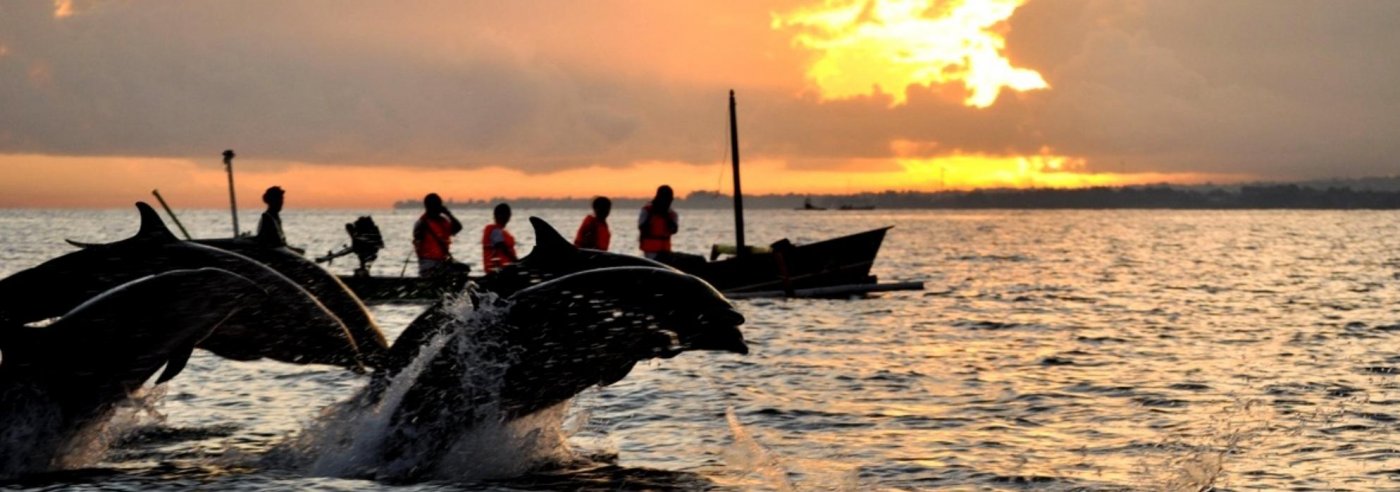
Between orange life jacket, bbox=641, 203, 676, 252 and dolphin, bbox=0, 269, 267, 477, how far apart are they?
1343cm

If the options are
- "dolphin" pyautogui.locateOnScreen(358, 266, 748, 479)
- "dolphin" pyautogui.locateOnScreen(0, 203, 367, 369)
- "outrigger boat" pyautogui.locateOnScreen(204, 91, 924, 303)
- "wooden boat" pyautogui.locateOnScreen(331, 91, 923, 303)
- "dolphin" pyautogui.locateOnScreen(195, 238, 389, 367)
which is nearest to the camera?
"dolphin" pyautogui.locateOnScreen(358, 266, 748, 479)

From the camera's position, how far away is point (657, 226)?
2548 centimetres

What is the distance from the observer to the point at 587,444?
1375 centimetres

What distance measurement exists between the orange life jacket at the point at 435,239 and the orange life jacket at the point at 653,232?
341 centimetres

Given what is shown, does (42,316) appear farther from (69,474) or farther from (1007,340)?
(1007,340)

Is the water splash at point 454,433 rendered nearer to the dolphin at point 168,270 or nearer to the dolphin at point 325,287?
the dolphin at point 325,287

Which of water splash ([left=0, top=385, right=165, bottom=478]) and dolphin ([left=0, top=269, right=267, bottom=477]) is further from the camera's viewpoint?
water splash ([left=0, top=385, right=165, bottom=478])

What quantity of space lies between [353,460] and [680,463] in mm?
2842

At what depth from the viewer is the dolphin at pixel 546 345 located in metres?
11.0

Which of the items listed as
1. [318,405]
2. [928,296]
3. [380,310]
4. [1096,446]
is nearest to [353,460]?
[318,405]

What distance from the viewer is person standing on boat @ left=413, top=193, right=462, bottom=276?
25.8 metres

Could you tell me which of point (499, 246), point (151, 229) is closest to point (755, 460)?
point (151, 229)

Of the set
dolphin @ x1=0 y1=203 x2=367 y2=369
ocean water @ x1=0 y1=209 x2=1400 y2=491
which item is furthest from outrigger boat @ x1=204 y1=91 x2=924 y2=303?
dolphin @ x1=0 y1=203 x2=367 y2=369

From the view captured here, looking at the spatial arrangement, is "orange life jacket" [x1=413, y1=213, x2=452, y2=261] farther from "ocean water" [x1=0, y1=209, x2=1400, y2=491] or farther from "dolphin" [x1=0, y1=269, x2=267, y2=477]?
"dolphin" [x1=0, y1=269, x2=267, y2=477]
